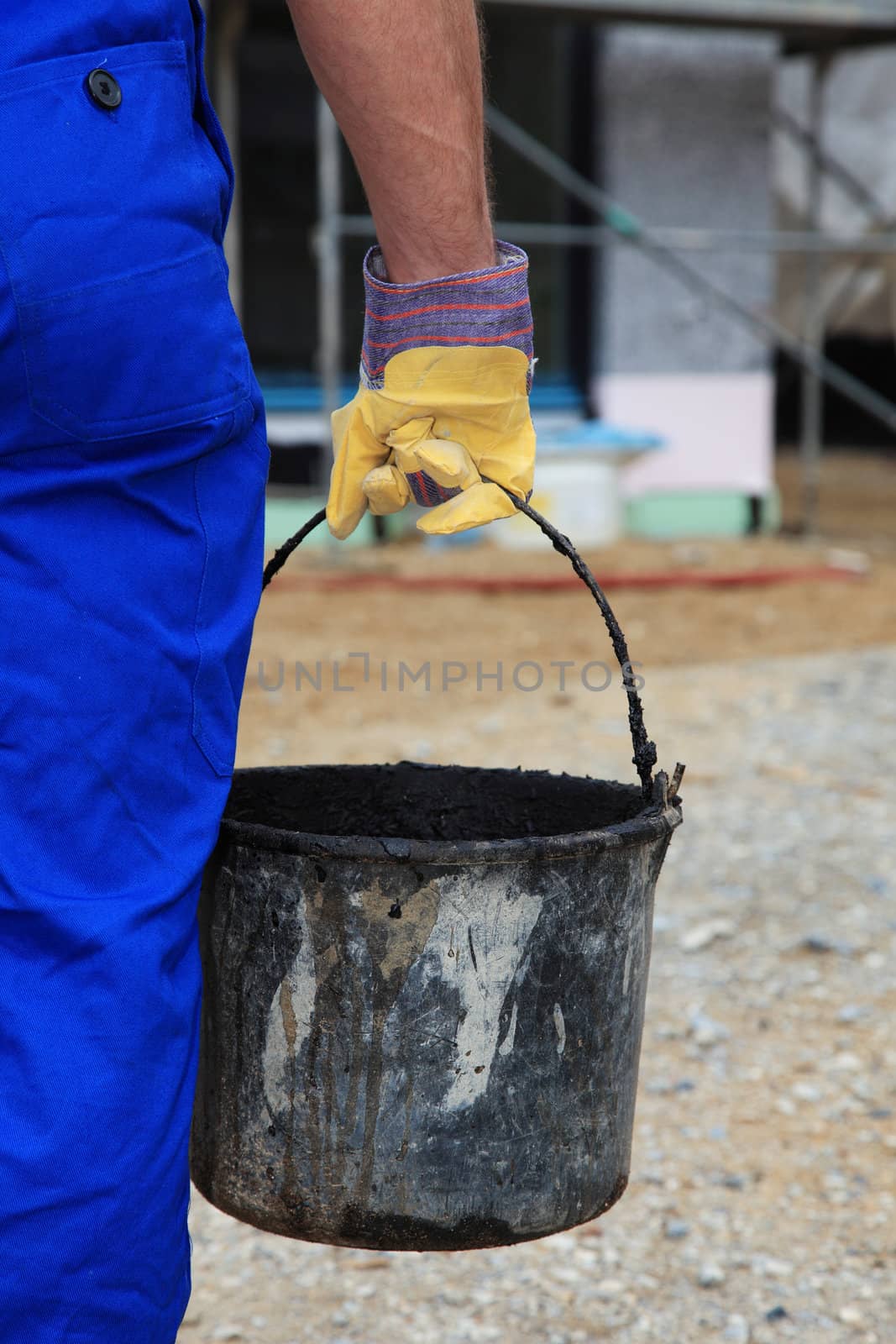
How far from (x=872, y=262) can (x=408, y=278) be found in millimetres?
8993

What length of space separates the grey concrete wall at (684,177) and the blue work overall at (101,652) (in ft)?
25.1

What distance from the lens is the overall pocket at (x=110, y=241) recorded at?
111 centimetres

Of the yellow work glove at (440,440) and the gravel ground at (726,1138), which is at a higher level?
the yellow work glove at (440,440)

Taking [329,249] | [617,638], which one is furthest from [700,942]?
[329,249]

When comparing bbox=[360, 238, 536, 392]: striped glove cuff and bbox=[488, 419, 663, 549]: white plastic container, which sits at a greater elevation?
bbox=[360, 238, 536, 392]: striped glove cuff

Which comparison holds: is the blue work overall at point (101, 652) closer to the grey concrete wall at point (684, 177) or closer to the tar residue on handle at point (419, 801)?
the tar residue on handle at point (419, 801)

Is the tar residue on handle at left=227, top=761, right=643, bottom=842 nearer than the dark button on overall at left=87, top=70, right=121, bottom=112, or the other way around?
the dark button on overall at left=87, top=70, right=121, bottom=112

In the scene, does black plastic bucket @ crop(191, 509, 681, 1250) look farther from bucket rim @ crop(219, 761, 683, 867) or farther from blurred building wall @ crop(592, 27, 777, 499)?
blurred building wall @ crop(592, 27, 777, 499)

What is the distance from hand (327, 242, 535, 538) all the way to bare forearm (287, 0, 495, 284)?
34 mm

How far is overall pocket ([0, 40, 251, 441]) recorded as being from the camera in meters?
1.11

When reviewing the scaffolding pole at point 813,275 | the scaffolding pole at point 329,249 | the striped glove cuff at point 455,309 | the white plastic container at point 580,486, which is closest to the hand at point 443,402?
the striped glove cuff at point 455,309

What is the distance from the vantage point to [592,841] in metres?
1.40

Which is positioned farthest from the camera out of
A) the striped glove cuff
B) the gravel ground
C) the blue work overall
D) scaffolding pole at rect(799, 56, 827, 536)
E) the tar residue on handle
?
scaffolding pole at rect(799, 56, 827, 536)

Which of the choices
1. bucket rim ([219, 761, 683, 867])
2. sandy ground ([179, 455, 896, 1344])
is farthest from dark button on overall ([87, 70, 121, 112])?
sandy ground ([179, 455, 896, 1344])
